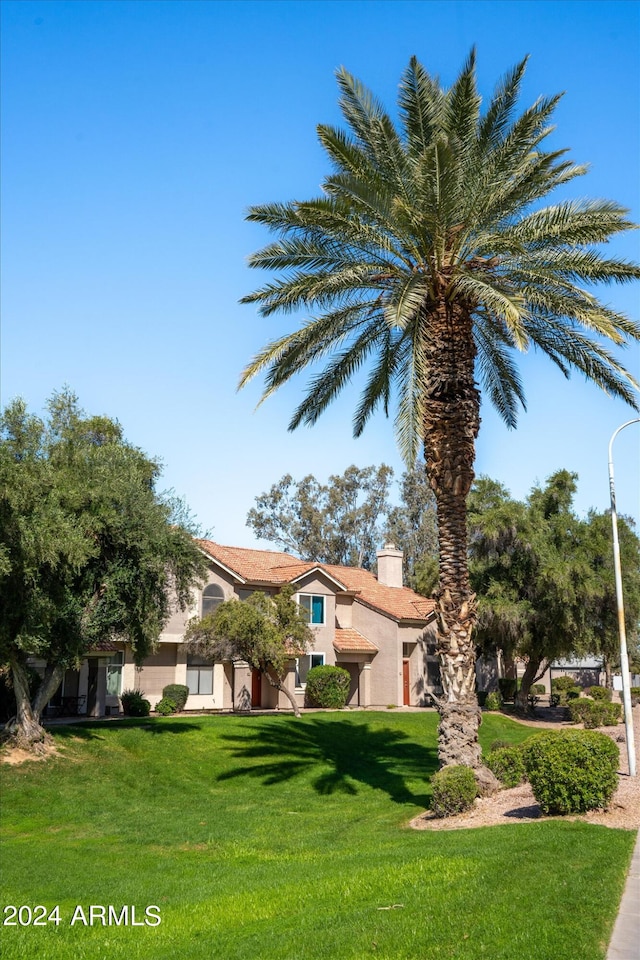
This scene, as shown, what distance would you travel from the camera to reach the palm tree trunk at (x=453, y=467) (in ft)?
55.7

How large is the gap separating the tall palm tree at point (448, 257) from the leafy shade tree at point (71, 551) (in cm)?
843

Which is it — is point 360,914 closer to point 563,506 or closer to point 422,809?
point 422,809

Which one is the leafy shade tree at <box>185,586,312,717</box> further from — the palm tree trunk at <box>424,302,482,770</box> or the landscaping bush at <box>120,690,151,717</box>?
the palm tree trunk at <box>424,302,482,770</box>

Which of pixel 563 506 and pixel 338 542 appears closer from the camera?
pixel 563 506

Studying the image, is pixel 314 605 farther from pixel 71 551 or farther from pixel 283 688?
pixel 71 551

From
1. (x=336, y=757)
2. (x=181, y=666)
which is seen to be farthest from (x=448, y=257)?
(x=181, y=666)

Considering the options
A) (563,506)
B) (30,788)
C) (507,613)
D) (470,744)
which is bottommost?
(30,788)

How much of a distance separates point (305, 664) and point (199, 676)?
592 cm

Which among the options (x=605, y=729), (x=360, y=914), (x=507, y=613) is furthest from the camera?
(x=507, y=613)

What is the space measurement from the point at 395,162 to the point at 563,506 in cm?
2859

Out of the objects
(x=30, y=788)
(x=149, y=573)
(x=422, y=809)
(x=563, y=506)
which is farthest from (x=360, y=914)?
(x=563, y=506)

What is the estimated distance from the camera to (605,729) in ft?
111

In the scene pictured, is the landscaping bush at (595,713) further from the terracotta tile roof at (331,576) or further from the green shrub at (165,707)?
the green shrub at (165,707)

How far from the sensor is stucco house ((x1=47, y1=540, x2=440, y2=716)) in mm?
35875
